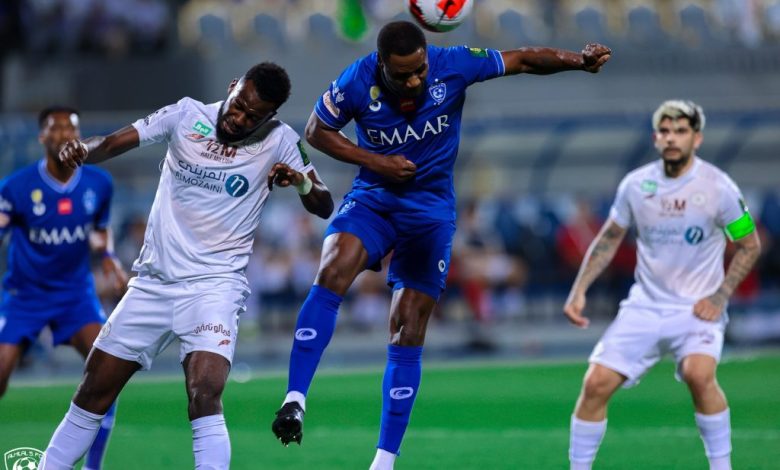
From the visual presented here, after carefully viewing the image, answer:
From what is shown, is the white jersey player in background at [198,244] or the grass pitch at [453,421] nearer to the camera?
the white jersey player in background at [198,244]

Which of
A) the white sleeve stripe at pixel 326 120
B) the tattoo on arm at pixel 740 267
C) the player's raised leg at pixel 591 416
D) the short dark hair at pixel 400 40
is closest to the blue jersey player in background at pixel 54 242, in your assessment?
the white sleeve stripe at pixel 326 120

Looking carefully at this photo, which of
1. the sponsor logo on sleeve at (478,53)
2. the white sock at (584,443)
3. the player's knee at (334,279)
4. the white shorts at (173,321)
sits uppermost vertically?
the sponsor logo on sleeve at (478,53)

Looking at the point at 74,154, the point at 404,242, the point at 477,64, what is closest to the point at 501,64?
the point at 477,64

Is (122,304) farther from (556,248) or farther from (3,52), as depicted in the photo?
(3,52)

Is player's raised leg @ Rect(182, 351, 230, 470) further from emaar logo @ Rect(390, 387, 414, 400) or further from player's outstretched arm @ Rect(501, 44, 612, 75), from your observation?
player's outstretched arm @ Rect(501, 44, 612, 75)

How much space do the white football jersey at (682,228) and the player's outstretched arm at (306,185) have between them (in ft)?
Answer: 6.88

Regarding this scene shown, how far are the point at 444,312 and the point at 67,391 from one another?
6.15 metres

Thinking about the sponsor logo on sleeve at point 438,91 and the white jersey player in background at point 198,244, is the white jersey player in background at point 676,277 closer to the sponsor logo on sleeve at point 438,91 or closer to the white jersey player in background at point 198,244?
the sponsor logo on sleeve at point 438,91

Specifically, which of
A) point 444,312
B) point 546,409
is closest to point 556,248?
point 444,312

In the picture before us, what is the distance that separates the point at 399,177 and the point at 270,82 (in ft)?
2.98

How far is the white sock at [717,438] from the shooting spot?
23.3ft

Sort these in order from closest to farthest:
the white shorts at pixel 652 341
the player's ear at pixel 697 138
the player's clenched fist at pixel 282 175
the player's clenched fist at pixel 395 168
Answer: the player's clenched fist at pixel 282 175, the player's clenched fist at pixel 395 168, the white shorts at pixel 652 341, the player's ear at pixel 697 138

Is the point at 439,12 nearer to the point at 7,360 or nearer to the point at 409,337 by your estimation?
the point at 409,337

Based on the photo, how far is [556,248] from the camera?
59.2 ft
